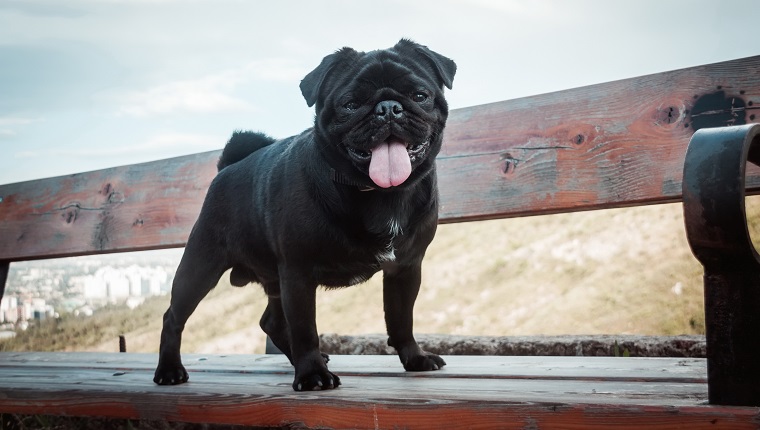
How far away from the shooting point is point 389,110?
1912 mm

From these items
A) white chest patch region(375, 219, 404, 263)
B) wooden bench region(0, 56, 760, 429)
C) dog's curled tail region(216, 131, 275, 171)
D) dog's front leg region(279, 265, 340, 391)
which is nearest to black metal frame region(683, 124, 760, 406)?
wooden bench region(0, 56, 760, 429)

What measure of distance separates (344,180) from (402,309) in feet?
1.75

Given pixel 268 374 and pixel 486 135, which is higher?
pixel 486 135

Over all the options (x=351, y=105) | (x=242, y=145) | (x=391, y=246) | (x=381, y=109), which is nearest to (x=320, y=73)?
(x=351, y=105)

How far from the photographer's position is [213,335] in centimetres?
487

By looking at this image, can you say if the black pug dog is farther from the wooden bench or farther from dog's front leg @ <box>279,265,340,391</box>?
the wooden bench

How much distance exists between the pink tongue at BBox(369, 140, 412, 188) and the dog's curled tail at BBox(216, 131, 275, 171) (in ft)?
3.45

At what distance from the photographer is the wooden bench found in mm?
1257

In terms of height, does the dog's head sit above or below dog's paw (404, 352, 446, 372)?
above

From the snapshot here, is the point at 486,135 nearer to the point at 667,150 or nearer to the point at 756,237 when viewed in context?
the point at 667,150

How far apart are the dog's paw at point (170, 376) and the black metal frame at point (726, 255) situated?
5.39ft

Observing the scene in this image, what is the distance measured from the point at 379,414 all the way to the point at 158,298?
10.6 ft

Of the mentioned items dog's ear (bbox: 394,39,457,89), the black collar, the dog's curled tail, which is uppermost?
dog's ear (bbox: 394,39,457,89)

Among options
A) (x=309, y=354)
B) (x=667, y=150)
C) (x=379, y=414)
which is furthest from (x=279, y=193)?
(x=667, y=150)
